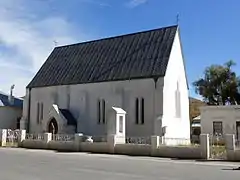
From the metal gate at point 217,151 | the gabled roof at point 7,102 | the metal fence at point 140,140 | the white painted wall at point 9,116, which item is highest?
the gabled roof at point 7,102

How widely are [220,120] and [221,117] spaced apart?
0.99 feet

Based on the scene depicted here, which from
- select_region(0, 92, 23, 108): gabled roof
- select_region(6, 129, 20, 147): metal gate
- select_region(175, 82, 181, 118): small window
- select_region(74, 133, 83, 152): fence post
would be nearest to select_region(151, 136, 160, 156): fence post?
select_region(74, 133, 83, 152): fence post

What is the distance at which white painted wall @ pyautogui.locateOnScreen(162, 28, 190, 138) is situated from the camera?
101 feet

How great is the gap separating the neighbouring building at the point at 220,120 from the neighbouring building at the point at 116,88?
5.99 ft

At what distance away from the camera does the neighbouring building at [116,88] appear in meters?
31.0

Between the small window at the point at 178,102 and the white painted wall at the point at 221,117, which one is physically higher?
the small window at the point at 178,102

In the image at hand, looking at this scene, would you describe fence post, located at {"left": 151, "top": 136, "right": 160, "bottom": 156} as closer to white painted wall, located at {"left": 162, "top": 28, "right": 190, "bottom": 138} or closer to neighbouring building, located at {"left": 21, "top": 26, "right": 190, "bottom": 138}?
neighbouring building, located at {"left": 21, "top": 26, "right": 190, "bottom": 138}

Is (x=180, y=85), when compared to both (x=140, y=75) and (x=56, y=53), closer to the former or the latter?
(x=140, y=75)

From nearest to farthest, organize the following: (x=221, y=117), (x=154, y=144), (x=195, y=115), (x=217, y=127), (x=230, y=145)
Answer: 1. (x=230, y=145)
2. (x=154, y=144)
3. (x=221, y=117)
4. (x=217, y=127)
5. (x=195, y=115)

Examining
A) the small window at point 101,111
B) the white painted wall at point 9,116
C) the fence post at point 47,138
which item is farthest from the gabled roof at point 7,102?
the fence post at point 47,138

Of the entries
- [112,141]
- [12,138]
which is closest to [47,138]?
[12,138]

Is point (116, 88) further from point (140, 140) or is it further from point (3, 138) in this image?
point (3, 138)

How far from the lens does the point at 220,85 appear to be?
166 feet

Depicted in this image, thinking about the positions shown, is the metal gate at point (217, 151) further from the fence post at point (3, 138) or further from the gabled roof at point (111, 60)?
the fence post at point (3, 138)
